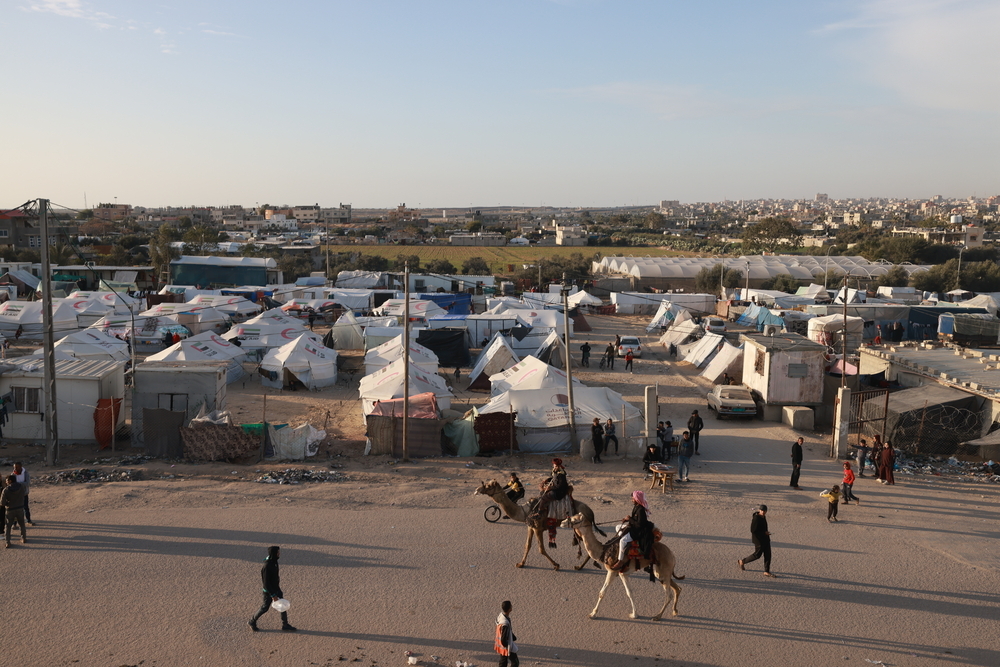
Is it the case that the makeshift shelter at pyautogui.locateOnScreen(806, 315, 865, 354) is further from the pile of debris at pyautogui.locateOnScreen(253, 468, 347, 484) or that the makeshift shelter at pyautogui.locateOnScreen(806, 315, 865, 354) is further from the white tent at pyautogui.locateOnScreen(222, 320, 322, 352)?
the pile of debris at pyautogui.locateOnScreen(253, 468, 347, 484)

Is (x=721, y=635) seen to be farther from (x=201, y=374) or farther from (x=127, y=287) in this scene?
(x=127, y=287)

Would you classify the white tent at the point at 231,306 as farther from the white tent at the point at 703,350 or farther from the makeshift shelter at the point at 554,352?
the white tent at the point at 703,350

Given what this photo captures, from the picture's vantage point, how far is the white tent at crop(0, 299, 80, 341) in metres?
32.0

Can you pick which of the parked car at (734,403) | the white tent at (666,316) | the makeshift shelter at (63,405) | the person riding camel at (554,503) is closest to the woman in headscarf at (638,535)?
the person riding camel at (554,503)

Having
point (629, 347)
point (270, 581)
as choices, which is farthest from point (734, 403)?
point (270, 581)

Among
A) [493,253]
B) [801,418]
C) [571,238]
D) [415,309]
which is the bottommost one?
[801,418]

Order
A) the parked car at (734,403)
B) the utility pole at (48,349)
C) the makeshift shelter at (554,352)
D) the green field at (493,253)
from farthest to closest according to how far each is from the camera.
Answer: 1. the green field at (493,253)
2. the makeshift shelter at (554,352)
3. the parked car at (734,403)
4. the utility pole at (48,349)

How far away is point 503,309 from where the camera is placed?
36.5 m

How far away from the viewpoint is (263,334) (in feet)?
91.5

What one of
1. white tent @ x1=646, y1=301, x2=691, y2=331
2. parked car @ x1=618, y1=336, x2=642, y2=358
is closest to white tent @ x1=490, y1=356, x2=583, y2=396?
parked car @ x1=618, y1=336, x2=642, y2=358

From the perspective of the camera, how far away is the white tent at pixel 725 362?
2450 cm

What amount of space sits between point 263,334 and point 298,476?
48.2ft

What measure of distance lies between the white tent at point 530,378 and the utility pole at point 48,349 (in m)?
10.2

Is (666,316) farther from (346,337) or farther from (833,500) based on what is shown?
(833,500)
